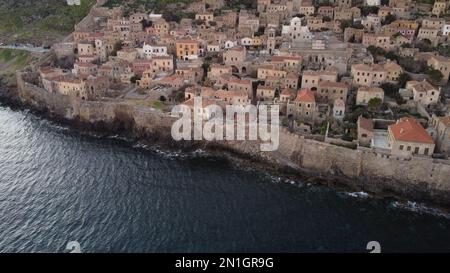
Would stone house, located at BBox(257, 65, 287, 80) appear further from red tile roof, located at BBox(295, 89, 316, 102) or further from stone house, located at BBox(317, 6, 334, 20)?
stone house, located at BBox(317, 6, 334, 20)

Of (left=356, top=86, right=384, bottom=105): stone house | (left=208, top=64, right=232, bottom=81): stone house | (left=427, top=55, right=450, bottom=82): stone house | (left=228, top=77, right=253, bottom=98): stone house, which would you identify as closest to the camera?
(left=356, top=86, right=384, bottom=105): stone house

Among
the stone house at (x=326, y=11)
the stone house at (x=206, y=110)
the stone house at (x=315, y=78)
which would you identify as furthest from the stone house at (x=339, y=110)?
the stone house at (x=326, y=11)

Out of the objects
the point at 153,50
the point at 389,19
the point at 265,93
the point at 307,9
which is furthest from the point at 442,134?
the point at 153,50

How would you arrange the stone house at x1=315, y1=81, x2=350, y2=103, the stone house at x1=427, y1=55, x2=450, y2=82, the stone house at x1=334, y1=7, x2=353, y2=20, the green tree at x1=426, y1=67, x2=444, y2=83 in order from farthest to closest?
the stone house at x1=334, y1=7, x2=353, y2=20 → the stone house at x1=427, y1=55, x2=450, y2=82 → the green tree at x1=426, y1=67, x2=444, y2=83 → the stone house at x1=315, y1=81, x2=350, y2=103

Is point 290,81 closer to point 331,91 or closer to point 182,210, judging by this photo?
point 331,91

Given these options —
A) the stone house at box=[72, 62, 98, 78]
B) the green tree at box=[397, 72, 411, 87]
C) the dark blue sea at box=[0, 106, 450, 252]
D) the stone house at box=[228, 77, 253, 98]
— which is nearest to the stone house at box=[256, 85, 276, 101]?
the stone house at box=[228, 77, 253, 98]

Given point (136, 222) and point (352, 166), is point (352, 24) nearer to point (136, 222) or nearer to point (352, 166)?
point (352, 166)

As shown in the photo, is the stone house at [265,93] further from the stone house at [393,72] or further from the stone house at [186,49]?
the stone house at [186,49]
